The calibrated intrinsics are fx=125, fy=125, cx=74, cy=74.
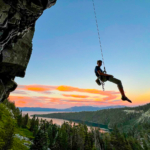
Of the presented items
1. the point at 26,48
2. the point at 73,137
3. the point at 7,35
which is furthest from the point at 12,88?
the point at 73,137

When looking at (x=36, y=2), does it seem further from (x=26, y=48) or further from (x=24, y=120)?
(x=24, y=120)

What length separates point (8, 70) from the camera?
14664 mm

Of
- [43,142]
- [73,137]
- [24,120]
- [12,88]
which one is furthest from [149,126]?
[12,88]

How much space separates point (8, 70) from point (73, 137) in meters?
90.7

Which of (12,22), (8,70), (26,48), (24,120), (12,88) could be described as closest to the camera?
(12,22)

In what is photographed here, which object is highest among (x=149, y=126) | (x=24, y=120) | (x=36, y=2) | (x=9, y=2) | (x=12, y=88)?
(x=36, y=2)

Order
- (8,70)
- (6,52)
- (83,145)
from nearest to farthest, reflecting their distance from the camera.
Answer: (6,52) < (8,70) < (83,145)

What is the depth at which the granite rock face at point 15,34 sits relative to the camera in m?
9.86

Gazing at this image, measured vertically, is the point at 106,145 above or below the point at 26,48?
below

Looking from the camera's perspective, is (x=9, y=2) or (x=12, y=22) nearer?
(x=9, y=2)

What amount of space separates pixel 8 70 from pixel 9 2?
7.68 metres

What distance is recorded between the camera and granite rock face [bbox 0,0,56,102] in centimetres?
986

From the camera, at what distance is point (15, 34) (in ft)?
39.0

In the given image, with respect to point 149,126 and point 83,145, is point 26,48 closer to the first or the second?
point 83,145
